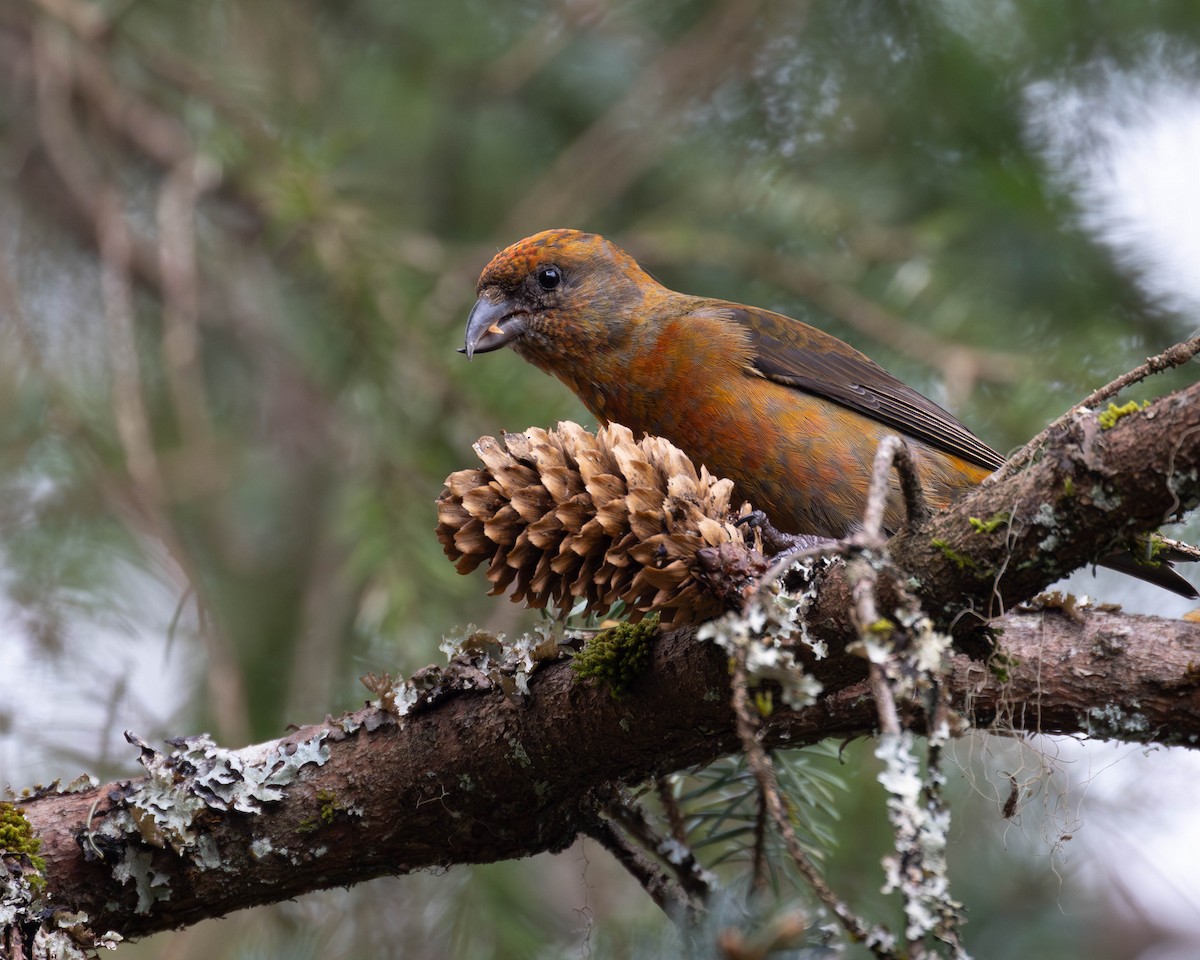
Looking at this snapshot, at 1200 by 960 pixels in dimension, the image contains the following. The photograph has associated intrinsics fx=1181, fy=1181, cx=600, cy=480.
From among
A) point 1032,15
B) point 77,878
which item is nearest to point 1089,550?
point 77,878

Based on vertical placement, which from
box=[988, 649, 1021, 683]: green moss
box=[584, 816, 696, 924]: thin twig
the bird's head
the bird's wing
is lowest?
box=[584, 816, 696, 924]: thin twig

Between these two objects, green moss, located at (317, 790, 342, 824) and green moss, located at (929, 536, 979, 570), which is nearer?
green moss, located at (929, 536, 979, 570)

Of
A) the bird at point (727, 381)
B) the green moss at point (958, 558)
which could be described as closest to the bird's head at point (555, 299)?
the bird at point (727, 381)

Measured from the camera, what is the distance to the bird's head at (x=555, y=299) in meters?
3.95

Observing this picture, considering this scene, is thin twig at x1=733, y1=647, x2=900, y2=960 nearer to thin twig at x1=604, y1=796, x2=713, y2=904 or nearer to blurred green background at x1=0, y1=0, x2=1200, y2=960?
thin twig at x1=604, y1=796, x2=713, y2=904

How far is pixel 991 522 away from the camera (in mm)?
1768

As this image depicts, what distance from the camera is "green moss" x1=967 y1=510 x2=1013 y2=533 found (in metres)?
1.75

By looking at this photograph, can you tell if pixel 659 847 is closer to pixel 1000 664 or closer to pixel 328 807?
pixel 328 807

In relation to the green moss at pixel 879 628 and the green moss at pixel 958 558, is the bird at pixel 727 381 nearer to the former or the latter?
the green moss at pixel 958 558

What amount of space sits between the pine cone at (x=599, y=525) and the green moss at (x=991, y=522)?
0.36 metres

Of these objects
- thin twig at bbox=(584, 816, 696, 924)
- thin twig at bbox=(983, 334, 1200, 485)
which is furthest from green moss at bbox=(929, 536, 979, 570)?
thin twig at bbox=(584, 816, 696, 924)

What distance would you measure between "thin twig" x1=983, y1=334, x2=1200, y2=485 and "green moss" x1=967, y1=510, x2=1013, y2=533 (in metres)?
0.11

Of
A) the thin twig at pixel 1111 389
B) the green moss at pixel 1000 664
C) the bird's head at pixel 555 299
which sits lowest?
the green moss at pixel 1000 664

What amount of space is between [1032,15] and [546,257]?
213 cm
